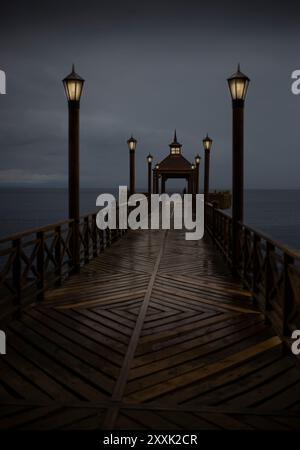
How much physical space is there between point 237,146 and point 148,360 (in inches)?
178

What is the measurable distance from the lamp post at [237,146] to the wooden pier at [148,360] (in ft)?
3.14

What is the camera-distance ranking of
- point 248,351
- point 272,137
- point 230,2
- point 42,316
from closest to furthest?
point 248,351 → point 42,316 → point 230,2 → point 272,137

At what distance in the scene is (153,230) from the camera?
47.8ft

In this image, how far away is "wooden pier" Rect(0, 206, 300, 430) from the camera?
8.35 ft

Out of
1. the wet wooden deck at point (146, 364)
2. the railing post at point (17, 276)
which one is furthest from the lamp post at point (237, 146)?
the railing post at point (17, 276)

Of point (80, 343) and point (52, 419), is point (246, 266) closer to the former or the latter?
point (80, 343)

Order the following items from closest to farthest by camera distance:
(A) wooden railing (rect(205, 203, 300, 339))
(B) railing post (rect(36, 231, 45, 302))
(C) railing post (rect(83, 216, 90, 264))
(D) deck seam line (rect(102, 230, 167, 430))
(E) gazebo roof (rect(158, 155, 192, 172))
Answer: (D) deck seam line (rect(102, 230, 167, 430)) < (A) wooden railing (rect(205, 203, 300, 339)) < (B) railing post (rect(36, 231, 45, 302)) < (C) railing post (rect(83, 216, 90, 264)) < (E) gazebo roof (rect(158, 155, 192, 172))

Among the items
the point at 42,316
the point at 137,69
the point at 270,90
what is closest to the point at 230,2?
the point at 42,316

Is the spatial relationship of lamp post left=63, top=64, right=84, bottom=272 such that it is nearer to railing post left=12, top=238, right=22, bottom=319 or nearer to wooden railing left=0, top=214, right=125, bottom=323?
wooden railing left=0, top=214, right=125, bottom=323

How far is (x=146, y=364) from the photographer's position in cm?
330

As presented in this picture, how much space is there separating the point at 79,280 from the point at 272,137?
669 feet

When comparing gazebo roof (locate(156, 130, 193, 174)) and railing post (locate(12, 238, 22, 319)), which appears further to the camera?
gazebo roof (locate(156, 130, 193, 174))

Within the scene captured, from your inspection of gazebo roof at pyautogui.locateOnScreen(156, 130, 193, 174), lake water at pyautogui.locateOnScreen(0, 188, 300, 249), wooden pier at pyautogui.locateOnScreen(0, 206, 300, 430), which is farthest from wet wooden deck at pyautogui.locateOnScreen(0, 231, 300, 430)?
gazebo roof at pyautogui.locateOnScreen(156, 130, 193, 174)

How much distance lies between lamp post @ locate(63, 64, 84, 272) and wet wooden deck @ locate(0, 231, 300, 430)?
1.48 m
